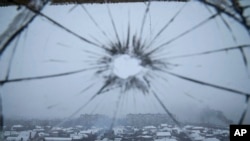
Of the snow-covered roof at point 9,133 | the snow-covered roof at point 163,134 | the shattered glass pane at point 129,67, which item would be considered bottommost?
the snow-covered roof at point 9,133

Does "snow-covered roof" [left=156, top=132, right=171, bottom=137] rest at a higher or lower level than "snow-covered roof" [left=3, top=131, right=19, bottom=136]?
higher

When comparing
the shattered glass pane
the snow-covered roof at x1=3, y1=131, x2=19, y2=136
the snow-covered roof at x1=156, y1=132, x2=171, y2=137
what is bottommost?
the snow-covered roof at x1=3, y1=131, x2=19, y2=136

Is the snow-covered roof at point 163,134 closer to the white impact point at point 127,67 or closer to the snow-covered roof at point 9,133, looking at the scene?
the white impact point at point 127,67

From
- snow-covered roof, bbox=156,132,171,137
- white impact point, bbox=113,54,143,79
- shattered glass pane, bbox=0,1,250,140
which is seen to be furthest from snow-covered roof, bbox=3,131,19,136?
snow-covered roof, bbox=156,132,171,137

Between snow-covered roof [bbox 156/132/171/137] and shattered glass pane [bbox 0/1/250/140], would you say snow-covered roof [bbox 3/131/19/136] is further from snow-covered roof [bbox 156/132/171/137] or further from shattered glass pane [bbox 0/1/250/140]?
snow-covered roof [bbox 156/132/171/137]

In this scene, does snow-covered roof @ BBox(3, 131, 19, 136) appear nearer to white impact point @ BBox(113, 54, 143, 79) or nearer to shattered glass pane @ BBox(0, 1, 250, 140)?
shattered glass pane @ BBox(0, 1, 250, 140)

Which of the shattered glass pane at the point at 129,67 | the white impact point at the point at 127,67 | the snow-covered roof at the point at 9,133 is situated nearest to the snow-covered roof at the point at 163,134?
the shattered glass pane at the point at 129,67

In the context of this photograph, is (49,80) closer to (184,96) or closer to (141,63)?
(141,63)

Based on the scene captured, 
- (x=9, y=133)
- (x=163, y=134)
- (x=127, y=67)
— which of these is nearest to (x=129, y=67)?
(x=127, y=67)

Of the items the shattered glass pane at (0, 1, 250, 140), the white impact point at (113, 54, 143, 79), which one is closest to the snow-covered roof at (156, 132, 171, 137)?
the shattered glass pane at (0, 1, 250, 140)
